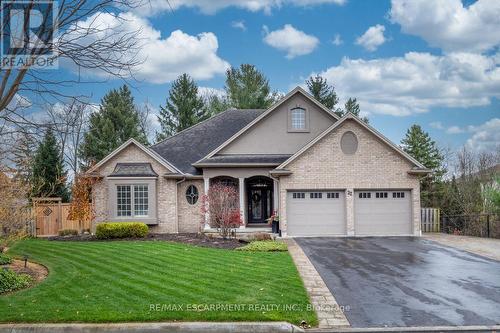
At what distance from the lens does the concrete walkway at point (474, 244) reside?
15203 mm

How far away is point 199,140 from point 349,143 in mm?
9623

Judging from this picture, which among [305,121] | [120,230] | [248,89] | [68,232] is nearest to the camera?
[120,230]

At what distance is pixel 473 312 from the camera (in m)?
8.07

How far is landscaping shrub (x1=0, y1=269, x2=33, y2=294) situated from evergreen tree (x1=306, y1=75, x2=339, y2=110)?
39256 mm

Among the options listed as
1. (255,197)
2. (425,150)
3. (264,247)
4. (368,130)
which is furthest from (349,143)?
(425,150)

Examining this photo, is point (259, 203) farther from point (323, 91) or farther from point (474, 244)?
point (323, 91)

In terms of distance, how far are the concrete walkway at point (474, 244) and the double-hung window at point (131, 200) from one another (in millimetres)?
14004

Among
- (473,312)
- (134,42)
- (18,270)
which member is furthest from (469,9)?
Result: (18,270)

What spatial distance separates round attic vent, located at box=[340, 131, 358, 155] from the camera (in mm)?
20047

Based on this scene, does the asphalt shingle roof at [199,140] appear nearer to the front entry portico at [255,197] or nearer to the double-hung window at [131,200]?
the front entry portico at [255,197]

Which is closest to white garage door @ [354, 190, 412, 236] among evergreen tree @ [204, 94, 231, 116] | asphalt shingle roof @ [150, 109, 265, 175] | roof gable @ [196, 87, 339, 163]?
roof gable @ [196, 87, 339, 163]

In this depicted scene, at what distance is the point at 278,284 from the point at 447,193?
21.7 m

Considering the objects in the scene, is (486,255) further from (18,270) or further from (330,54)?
(330,54)

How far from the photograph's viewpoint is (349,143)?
65.8ft
